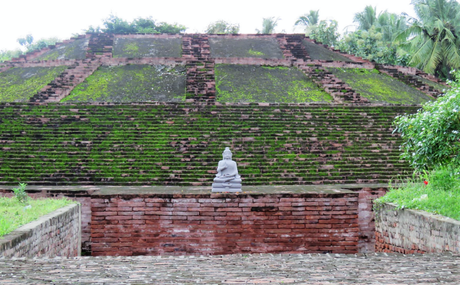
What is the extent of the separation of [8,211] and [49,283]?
9.94 feet

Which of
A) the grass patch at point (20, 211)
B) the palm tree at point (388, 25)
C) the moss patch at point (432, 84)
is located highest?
the palm tree at point (388, 25)

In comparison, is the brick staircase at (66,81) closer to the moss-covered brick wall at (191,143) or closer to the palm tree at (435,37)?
the moss-covered brick wall at (191,143)

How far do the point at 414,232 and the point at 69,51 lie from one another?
18.8m

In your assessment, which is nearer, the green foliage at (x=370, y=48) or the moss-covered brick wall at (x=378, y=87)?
the moss-covered brick wall at (x=378, y=87)

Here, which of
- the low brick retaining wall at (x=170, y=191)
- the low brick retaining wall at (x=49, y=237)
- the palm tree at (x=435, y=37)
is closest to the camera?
the low brick retaining wall at (x=49, y=237)

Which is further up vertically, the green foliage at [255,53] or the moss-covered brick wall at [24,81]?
the green foliage at [255,53]

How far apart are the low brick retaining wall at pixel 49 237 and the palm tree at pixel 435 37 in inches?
767

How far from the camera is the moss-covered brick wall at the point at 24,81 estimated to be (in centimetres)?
1456

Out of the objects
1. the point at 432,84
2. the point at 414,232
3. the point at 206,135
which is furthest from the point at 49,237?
the point at 432,84

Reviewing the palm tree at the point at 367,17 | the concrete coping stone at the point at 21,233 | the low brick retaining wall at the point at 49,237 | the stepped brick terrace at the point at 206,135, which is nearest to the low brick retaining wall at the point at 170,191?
the stepped brick terrace at the point at 206,135

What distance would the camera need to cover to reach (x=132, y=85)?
603 inches

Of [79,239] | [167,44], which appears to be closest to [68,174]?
[79,239]

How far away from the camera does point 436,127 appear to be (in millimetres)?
6062

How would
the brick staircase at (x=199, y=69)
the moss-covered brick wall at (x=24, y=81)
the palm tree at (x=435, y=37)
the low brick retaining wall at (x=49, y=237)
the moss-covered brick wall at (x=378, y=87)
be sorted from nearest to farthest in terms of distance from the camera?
the low brick retaining wall at (x=49, y=237) < the brick staircase at (x=199, y=69) < the moss-covered brick wall at (x=24, y=81) < the moss-covered brick wall at (x=378, y=87) < the palm tree at (x=435, y=37)
